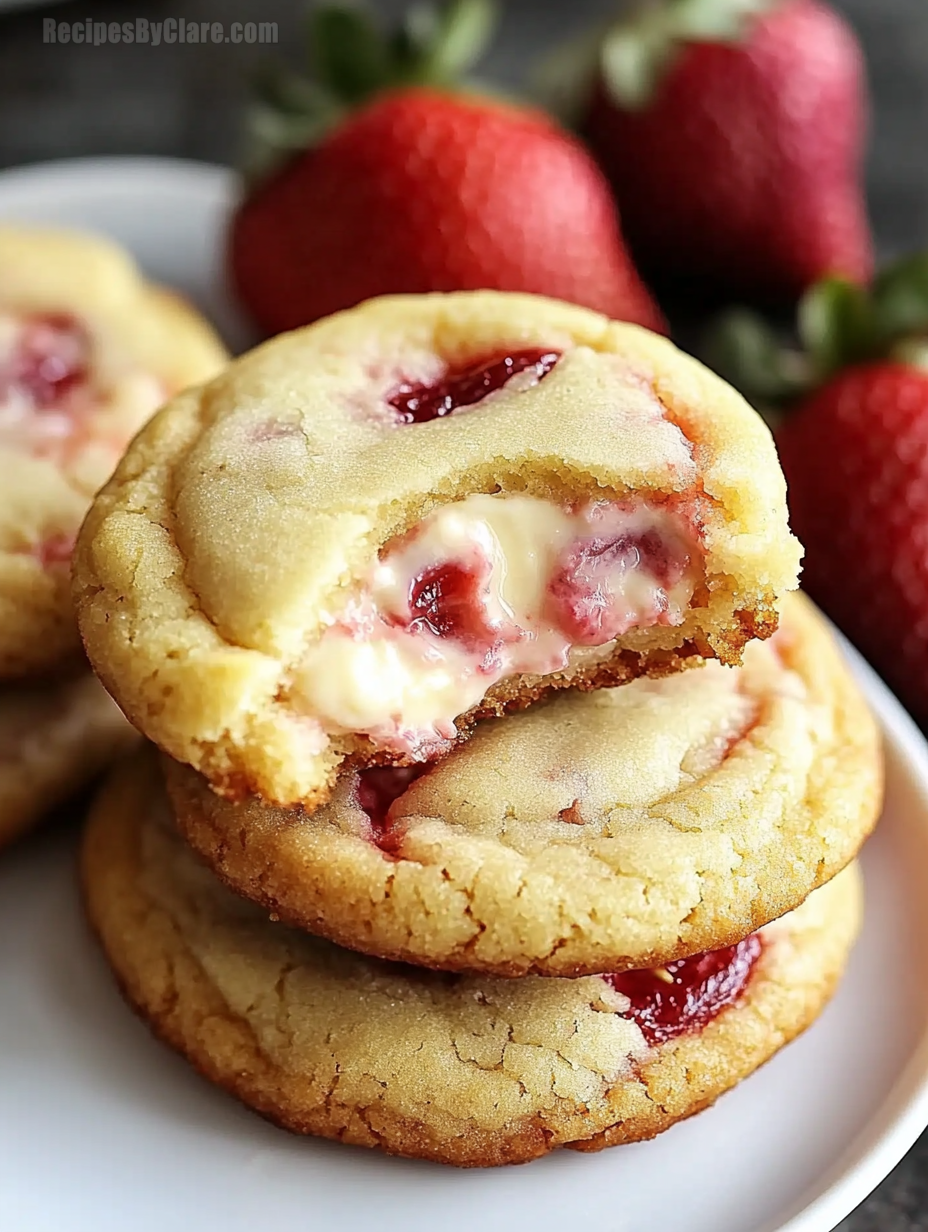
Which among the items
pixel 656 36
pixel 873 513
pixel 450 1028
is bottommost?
pixel 450 1028

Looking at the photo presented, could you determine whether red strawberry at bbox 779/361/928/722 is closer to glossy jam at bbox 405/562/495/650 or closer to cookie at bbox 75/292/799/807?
cookie at bbox 75/292/799/807

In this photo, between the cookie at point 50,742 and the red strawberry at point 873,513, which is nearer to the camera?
the cookie at point 50,742

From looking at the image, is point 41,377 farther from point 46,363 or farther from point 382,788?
point 382,788

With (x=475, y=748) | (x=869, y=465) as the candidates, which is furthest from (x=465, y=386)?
(x=869, y=465)

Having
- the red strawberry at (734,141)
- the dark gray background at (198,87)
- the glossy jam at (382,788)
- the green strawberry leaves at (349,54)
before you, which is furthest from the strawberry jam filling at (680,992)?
the dark gray background at (198,87)

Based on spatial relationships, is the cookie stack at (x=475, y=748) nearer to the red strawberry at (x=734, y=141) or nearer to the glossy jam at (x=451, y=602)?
the glossy jam at (x=451, y=602)

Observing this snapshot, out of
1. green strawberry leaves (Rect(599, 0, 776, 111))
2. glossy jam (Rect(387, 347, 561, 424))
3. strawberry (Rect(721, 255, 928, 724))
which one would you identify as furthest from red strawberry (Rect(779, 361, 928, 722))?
green strawberry leaves (Rect(599, 0, 776, 111))

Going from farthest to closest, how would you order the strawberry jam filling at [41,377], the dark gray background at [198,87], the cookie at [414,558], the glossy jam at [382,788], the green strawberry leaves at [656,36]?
the dark gray background at [198,87] → the green strawberry leaves at [656,36] → the strawberry jam filling at [41,377] → the glossy jam at [382,788] → the cookie at [414,558]
